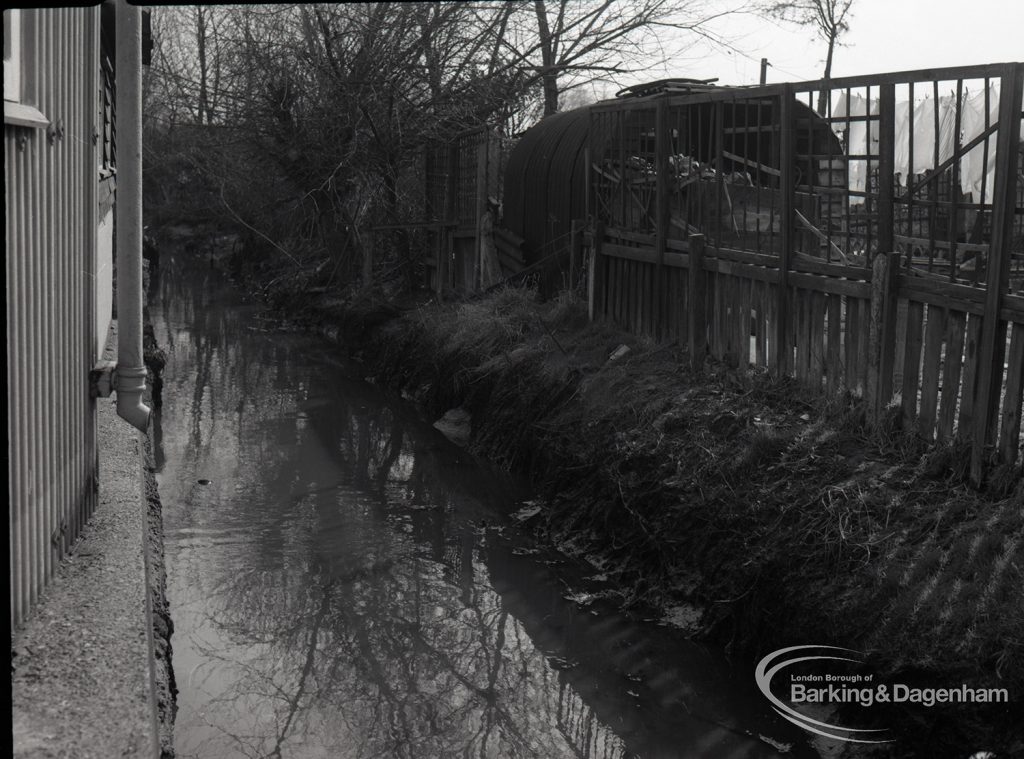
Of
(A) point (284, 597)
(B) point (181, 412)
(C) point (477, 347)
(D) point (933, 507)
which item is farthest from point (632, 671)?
(B) point (181, 412)

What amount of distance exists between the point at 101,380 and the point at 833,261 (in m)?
4.64

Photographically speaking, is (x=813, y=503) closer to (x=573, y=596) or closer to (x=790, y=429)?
(x=790, y=429)

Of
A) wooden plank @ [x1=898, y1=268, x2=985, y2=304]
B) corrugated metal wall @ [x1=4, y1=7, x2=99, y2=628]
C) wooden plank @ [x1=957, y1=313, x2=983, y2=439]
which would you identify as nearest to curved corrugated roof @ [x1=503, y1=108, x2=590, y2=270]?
wooden plank @ [x1=898, y1=268, x2=985, y2=304]

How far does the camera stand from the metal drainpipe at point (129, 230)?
4965 mm

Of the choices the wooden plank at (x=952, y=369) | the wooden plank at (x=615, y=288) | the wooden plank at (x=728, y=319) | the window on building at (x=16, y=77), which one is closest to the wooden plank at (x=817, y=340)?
the wooden plank at (x=728, y=319)

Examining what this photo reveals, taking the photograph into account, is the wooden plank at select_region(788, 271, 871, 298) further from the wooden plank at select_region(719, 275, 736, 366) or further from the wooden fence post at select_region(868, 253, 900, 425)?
the wooden plank at select_region(719, 275, 736, 366)

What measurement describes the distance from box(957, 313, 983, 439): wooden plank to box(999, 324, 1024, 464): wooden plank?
0.24 metres

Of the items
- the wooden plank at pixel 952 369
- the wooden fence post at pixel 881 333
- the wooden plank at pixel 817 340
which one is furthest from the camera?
the wooden plank at pixel 817 340

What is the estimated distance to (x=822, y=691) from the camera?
209 inches

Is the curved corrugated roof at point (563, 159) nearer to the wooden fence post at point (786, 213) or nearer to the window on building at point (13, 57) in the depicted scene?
the wooden fence post at point (786, 213)

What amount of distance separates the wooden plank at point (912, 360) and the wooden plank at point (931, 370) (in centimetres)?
10

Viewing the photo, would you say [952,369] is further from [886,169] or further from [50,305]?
[50,305]

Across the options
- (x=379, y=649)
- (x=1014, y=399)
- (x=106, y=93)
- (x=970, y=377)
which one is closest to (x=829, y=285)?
(x=970, y=377)

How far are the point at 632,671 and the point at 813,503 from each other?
1317mm
